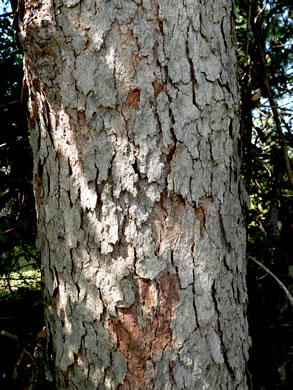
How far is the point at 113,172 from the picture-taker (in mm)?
1190

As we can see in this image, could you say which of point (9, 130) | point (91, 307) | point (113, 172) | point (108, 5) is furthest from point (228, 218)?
point (9, 130)

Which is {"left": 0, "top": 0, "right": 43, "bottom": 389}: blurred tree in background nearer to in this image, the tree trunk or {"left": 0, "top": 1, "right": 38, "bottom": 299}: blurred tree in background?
{"left": 0, "top": 1, "right": 38, "bottom": 299}: blurred tree in background

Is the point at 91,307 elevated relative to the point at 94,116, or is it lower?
lower

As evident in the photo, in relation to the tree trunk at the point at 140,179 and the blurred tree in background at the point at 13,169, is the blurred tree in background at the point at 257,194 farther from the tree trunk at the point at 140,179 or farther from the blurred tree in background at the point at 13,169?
the tree trunk at the point at 140,179

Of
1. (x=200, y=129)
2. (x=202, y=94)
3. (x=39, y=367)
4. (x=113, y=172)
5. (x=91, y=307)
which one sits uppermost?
(x=202, y=94)

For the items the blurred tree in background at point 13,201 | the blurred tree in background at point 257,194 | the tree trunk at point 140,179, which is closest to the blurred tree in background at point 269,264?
the blurred tree in background at point 257,194

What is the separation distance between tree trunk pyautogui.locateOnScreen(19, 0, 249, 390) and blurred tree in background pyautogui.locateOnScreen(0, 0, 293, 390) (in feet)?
2.91

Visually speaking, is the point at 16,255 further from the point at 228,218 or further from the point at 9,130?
the point at 228,218

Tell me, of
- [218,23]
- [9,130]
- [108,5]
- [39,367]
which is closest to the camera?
[108,5]

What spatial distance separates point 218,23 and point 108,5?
0.36 m

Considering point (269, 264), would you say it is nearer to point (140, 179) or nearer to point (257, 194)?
point (257, 194)

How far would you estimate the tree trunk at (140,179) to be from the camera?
1.17m

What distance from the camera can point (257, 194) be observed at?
9.18 feet

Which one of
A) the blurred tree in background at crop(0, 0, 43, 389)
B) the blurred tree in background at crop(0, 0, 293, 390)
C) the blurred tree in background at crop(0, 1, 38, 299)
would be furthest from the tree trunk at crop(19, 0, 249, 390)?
the blurred tree in background at crop(0, 1, 38, 299)
